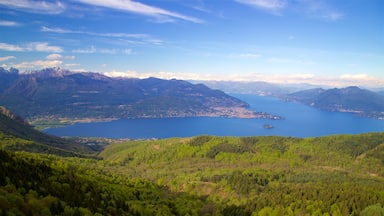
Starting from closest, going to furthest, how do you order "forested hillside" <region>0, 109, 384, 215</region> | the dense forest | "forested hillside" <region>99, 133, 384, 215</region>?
1. the dense forest
2. "forested hillside" <region>0, 109, 384, 215</region>
3. "forested hillside" <region>99, 133, 384, 215</region>

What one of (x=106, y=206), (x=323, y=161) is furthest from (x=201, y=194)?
(x=323, y=161)

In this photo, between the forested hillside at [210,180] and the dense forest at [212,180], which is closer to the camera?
the dense forest at [212,180]

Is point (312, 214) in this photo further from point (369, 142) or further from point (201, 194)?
point (369, 142)

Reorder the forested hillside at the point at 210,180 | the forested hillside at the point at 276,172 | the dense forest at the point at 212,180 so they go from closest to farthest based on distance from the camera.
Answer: the dense forest at the point at 212,180 → the forested hillside at the point at 210,180 → the forested hillside at the point at 276,172

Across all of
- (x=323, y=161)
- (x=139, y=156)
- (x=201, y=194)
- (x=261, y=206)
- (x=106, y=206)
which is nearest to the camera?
(x=106, y=206)

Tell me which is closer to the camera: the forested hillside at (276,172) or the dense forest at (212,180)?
the dense forest at (212,180)

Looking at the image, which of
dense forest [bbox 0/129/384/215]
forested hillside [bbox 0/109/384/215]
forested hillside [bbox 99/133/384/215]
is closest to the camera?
dense forest [bbox 0/129/384/215]

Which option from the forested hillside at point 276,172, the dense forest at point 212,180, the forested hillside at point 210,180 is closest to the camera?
the dense forest at point 212,180

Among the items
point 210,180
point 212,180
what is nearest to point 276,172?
point 212,180
